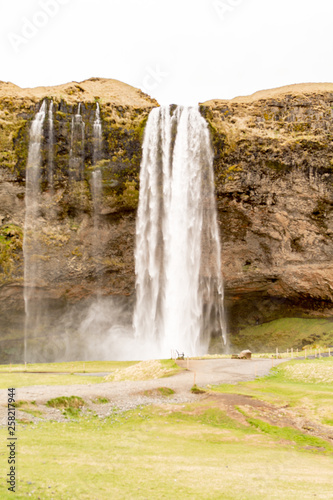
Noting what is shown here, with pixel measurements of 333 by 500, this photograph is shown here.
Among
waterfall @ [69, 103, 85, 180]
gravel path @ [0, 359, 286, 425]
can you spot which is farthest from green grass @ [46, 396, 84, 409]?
waterfall @ [69, 103, 85, 180]

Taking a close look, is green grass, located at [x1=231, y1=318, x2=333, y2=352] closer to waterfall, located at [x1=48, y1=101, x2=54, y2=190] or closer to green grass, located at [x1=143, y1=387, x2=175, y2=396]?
waterfall, located at [x1=48, y1=101, x2=54, y2=190]

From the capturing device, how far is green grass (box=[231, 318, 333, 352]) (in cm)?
5034

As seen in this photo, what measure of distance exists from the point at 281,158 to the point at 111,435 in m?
44.1

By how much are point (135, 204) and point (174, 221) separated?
5.10 m

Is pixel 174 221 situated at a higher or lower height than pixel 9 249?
higher

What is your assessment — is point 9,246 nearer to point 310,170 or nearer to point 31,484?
point 310,170

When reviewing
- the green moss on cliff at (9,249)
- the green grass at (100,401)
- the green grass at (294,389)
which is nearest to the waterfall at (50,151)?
the green moss on cliff at (9,249)

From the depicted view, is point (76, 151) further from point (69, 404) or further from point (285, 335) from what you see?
point (69, 404)

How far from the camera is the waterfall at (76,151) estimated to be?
52.1 m

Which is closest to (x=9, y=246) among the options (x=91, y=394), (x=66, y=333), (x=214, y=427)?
(x=66, y=333)

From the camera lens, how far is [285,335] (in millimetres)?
52438

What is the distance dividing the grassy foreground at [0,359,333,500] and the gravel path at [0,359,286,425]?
866 mm

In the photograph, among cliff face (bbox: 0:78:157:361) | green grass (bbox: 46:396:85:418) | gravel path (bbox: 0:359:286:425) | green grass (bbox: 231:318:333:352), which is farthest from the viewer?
cliff face (bbox: 0:78:157:361)

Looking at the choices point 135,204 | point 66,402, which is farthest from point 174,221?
point 66,402
